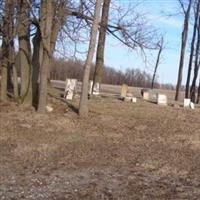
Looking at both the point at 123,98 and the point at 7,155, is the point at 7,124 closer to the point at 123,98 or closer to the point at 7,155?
the point at 7,155

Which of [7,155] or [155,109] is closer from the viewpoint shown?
[7,155]

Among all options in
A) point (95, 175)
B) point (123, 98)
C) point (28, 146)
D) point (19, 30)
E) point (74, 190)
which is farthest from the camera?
point (123, 98)

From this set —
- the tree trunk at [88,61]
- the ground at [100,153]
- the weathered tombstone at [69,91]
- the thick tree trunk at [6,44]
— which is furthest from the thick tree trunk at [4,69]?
the tree trunk at [88,61]

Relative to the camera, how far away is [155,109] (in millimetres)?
22516

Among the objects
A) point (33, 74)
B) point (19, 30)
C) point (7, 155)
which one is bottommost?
point (7, 155)

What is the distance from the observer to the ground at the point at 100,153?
10.1 metres

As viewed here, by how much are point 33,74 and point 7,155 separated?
25.1ft

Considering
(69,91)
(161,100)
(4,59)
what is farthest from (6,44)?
(161,100)

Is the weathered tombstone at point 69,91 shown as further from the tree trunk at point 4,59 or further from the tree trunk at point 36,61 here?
the tree trunk at point 4,59

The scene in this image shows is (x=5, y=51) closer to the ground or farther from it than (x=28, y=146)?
farther from it

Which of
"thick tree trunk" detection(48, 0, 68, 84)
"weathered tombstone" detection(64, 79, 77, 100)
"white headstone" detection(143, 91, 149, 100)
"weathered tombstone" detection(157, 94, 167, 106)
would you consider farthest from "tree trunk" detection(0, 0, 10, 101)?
"white headstone" detection(143, 91, 149, 100)

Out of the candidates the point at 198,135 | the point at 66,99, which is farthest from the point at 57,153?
the point at 66,99

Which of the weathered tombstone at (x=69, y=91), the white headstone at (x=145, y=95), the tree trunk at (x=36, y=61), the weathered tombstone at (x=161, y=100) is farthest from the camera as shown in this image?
the white headstone at (x=145, y=95)

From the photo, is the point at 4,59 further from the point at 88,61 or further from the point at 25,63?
the point at 88,61
